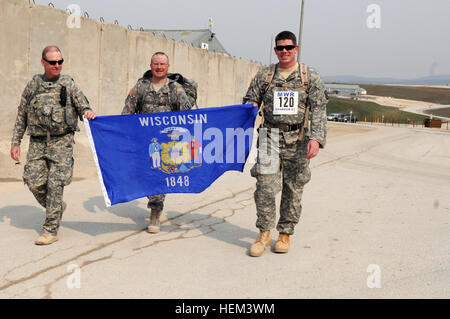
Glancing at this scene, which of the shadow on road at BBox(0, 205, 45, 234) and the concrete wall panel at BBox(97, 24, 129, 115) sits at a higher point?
the concrete wall panel at BBox(97, 24, 129, 115)

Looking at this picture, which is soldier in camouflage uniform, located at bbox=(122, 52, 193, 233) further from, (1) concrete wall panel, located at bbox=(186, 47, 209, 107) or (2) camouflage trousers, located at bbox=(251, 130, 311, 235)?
(1) concrete wall panel, located at bbox=(186, 47, 209, 107)

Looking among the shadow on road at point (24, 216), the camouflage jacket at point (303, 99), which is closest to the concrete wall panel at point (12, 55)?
the shadow on road at point (24, 216)

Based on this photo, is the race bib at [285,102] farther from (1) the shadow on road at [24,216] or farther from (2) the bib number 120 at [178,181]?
(1) the shadow on road at [24,216]

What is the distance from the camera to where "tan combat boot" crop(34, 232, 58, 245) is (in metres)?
4.59

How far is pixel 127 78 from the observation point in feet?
46.5

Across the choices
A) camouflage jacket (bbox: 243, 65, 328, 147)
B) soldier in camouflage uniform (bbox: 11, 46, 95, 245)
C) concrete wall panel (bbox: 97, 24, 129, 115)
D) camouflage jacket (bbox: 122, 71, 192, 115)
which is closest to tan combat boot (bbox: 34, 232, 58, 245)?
soldier in camouflage uniform (bbox: 11, 46, 95, 245)

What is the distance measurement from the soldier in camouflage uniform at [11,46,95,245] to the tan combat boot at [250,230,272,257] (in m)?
1.99

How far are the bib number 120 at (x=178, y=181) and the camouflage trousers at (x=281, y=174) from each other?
2.75ft

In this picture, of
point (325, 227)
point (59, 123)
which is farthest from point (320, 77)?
point (59, 123)

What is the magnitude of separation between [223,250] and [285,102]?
1.54 m

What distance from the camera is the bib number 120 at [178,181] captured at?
500 centimetres
